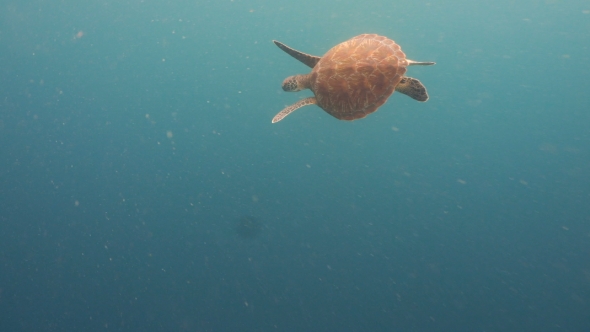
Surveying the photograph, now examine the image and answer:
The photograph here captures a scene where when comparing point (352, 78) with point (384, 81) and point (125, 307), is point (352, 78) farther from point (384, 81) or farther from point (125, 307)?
point (125, 307)

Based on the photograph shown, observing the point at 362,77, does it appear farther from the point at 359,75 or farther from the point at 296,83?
the point at 296,83

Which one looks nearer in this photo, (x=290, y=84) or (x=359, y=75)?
(x=359, y=75)

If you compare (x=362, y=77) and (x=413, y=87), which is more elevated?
(x=362, y=77)

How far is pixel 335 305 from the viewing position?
1133 centimetres

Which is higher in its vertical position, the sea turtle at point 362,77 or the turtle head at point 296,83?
the sea turtle at point 362,77

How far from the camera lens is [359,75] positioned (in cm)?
482

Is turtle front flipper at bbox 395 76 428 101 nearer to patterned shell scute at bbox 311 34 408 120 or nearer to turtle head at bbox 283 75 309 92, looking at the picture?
patterned shell scute at bbox 311 34 408 120

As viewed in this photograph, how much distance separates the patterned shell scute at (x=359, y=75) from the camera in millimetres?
4809

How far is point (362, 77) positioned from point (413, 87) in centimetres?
95

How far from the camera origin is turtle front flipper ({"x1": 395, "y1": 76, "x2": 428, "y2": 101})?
16.4 feet

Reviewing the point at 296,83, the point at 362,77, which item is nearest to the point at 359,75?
the point at 362,77

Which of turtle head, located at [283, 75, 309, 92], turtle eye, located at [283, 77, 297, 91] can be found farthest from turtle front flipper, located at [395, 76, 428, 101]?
turtle eye, located at [283, 77, 297, 91]

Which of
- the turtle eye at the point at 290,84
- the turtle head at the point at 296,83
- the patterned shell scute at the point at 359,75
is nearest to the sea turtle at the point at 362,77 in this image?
the patterned shell scute at the point at 359,75

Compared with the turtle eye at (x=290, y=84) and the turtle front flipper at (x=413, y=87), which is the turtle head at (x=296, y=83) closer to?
the turtle eye at (x=290, y=84)
